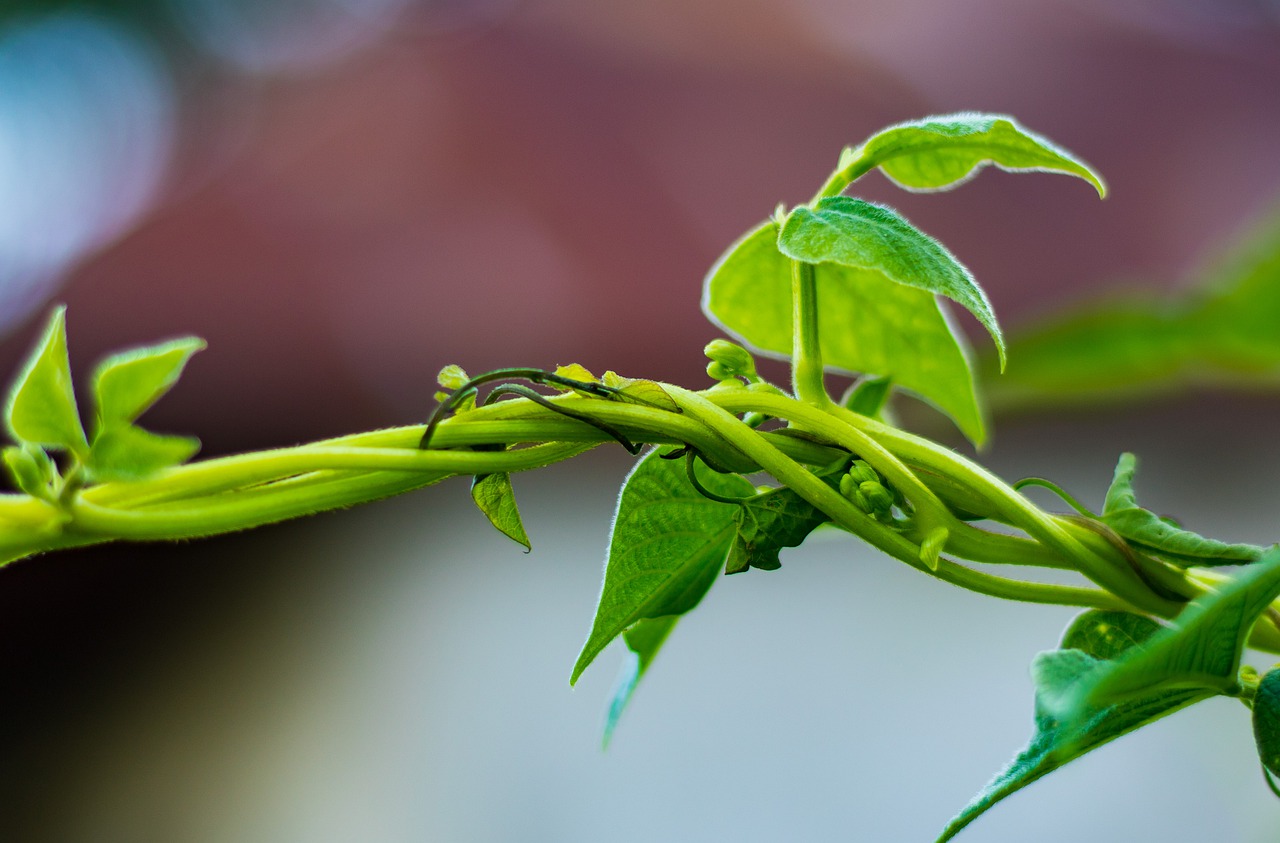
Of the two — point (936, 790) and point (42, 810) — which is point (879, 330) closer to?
point (936, 790)

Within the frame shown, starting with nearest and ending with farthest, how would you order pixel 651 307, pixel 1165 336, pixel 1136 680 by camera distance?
1. pixel 1136 680
2. pixel 1165 336
3. pixel 651 307

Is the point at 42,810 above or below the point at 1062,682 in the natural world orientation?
below

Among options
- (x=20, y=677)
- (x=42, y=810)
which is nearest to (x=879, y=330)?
(x=20, y=677)

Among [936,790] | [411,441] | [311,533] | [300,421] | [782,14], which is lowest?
[936,790]

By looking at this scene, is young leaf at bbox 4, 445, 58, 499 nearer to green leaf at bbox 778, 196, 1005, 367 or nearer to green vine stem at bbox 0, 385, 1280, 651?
green vine stem at bbox 0, 385, 1280, 651

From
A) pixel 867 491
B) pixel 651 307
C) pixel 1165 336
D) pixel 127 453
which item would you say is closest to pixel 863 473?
pixel 867 491

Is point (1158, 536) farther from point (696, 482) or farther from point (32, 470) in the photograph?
point (32, 470)

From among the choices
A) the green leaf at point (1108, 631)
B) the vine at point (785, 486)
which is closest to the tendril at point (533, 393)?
the vine at point (785, 486)
